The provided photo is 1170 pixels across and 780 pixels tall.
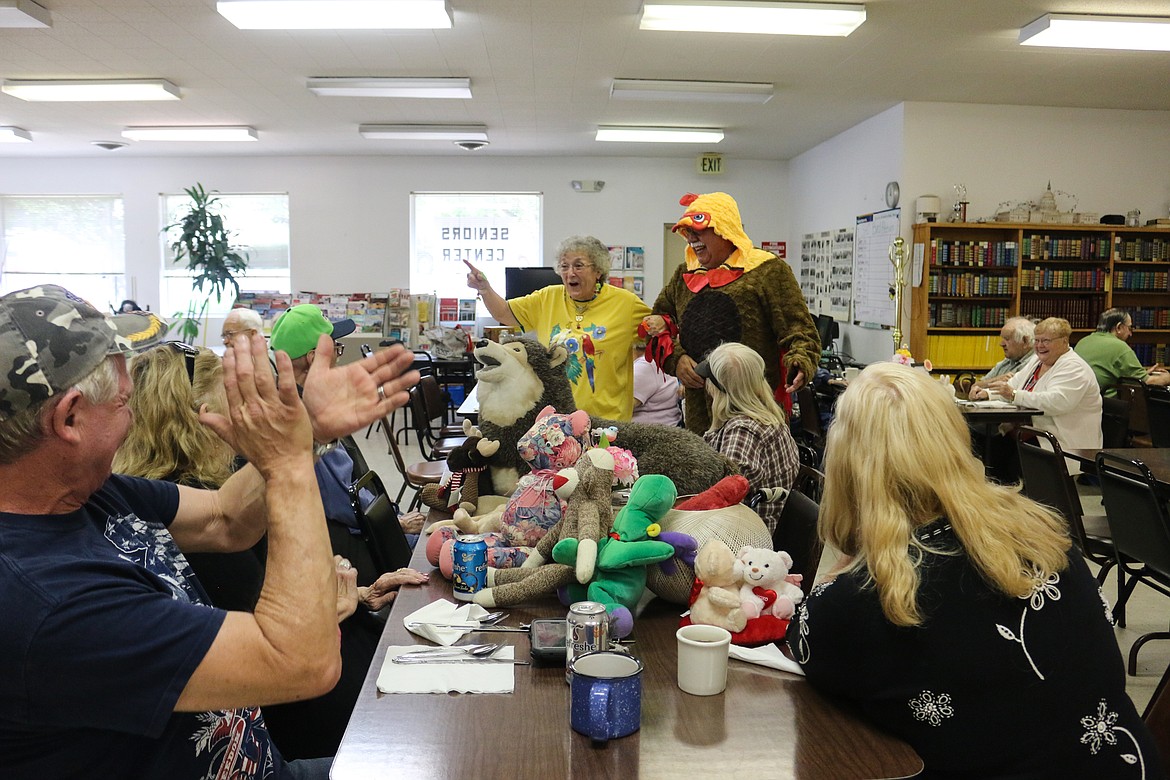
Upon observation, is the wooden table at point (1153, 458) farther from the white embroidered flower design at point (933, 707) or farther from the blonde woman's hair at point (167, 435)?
the blonde woman's hair at point (167, 435)

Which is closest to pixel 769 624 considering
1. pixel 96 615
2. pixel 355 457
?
pixel 96 615

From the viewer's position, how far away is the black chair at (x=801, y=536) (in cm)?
216

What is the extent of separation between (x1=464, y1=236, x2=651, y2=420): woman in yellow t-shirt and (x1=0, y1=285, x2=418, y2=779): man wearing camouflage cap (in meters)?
2.30

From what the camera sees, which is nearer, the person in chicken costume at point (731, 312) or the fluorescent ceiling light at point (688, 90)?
the person in chicken costume at point (731, 312)

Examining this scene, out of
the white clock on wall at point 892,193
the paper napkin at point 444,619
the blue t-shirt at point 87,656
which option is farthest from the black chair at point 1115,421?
the blue t-shirt at point 87,656

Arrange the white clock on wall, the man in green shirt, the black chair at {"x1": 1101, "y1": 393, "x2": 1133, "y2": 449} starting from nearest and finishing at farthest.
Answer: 1. the black chair at {"x1": 1101, "y1": 393, "x2": 1133, "y2": 449}
2. the man in green shirt
3. the white clock on wall

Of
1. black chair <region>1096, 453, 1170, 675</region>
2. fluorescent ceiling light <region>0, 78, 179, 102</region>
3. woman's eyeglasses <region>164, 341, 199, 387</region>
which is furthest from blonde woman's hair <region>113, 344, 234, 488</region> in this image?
fluorescent ceiling light <region>0, 78, 179, 102</region>

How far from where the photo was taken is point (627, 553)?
→ 1716mm

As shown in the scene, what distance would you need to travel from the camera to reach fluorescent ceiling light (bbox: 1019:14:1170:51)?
196 inches

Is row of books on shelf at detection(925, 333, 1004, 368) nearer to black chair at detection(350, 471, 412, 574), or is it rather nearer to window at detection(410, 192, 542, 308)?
window at detection(410, 192, 542, 308)

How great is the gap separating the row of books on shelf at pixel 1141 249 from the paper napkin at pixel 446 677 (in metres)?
7.79

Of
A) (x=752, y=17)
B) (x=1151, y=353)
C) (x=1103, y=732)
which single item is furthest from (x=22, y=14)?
(x=1151, y=353)

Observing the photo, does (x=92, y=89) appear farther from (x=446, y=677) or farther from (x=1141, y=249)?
(x=1141, y=249)

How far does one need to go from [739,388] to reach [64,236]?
415 inches
